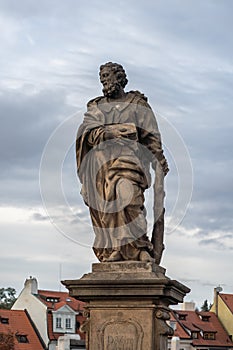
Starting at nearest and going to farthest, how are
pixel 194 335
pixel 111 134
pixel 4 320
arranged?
pixel 111 134 < pixel 4 320 < pixel 194 335

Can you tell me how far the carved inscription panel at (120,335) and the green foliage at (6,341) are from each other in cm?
4545

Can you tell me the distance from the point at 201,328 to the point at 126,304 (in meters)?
62.5

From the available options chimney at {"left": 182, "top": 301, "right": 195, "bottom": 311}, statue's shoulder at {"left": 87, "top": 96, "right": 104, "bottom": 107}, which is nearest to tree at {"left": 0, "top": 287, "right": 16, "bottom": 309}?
chimney at {"left": 182, "top": 301, "right": 195, "bottom": 311}

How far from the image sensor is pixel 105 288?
11422mm

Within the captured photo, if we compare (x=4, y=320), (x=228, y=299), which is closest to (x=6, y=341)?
(x=4, y=320)

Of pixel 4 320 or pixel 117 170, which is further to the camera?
pixel 4 320

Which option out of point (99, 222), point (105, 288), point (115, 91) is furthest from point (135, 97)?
point (105, 288)

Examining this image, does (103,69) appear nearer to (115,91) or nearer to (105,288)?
(115,91)

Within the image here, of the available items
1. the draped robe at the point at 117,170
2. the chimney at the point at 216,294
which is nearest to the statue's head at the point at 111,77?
the draped robe at the point at 117,170

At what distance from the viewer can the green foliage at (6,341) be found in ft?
184

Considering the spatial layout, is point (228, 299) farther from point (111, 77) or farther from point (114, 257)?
point (114, 257)

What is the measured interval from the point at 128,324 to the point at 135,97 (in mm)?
2825

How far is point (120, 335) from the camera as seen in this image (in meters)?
11.4

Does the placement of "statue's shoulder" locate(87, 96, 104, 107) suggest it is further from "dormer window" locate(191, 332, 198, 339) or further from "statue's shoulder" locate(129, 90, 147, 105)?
"dormer window" locate(191, 332, 198, 339)
